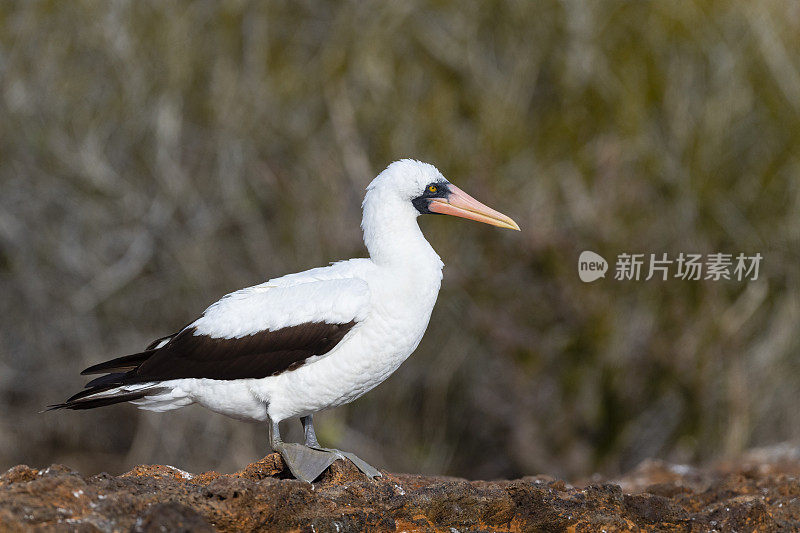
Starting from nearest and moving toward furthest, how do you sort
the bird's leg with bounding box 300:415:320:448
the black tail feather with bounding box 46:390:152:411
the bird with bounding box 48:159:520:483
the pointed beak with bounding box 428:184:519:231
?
1. the bird with bounding box 48:159:520:483
2. the bird's leg with bounding box 300:415:320:448
3. the black tail feather with bounding box 46:390:152:411
4. the pointed beak with bounding box 428:184:519:231

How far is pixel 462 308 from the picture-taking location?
1518 centimetres

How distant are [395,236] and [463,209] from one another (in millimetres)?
637

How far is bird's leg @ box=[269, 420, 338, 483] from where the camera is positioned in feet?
18.6

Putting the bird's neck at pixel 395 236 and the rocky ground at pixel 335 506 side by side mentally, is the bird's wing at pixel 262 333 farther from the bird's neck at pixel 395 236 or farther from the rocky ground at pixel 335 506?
the rocky ground at pixel 335 506

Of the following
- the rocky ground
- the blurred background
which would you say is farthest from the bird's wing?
the blurred background

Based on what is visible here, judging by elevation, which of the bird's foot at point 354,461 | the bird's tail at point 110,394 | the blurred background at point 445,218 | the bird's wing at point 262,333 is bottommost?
the bird's foot at point 354,461

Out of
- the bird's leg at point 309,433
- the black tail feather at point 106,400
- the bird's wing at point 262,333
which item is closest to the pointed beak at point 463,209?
the bird's wing at point 262,333

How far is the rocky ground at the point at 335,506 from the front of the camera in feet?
14.1

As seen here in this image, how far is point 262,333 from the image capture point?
619cm

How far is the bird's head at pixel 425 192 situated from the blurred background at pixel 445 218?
740 centimetres

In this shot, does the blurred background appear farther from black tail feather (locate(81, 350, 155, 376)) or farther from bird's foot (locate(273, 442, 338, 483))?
bird's foot (locate(273, 442, 338, 483))

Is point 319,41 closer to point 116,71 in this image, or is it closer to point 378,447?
point 116,71

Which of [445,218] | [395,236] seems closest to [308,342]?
[395,236]

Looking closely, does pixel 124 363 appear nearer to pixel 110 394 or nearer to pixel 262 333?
pixel 110 394
